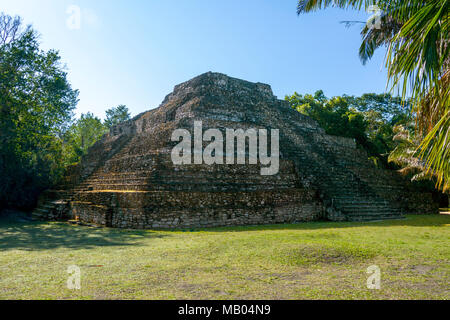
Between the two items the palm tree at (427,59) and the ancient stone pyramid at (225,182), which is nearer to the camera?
the palm tree at (427,59)

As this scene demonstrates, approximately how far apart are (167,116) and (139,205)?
7.37 meters

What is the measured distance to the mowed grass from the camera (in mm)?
3186

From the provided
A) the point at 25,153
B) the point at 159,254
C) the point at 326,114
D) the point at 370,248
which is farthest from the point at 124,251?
the point at 326,114

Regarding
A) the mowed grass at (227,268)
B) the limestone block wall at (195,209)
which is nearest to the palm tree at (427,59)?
the mowed grass at (227,268)

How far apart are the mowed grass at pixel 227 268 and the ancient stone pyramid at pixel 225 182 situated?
2.60m

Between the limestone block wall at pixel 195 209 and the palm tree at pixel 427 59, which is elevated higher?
the palm tree at pixel 427 59

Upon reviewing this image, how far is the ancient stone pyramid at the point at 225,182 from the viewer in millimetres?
9453

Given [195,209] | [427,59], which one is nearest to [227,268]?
[427,59]

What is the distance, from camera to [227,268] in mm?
4242

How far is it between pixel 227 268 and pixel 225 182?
6450 mm

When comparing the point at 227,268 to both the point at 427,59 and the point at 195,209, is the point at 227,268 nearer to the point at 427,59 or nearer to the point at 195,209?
the point at 427,59

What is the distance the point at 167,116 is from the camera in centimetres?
1548

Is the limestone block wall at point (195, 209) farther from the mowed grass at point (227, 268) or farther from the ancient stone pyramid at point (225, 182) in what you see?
the mowed grass at point (227, 268)
